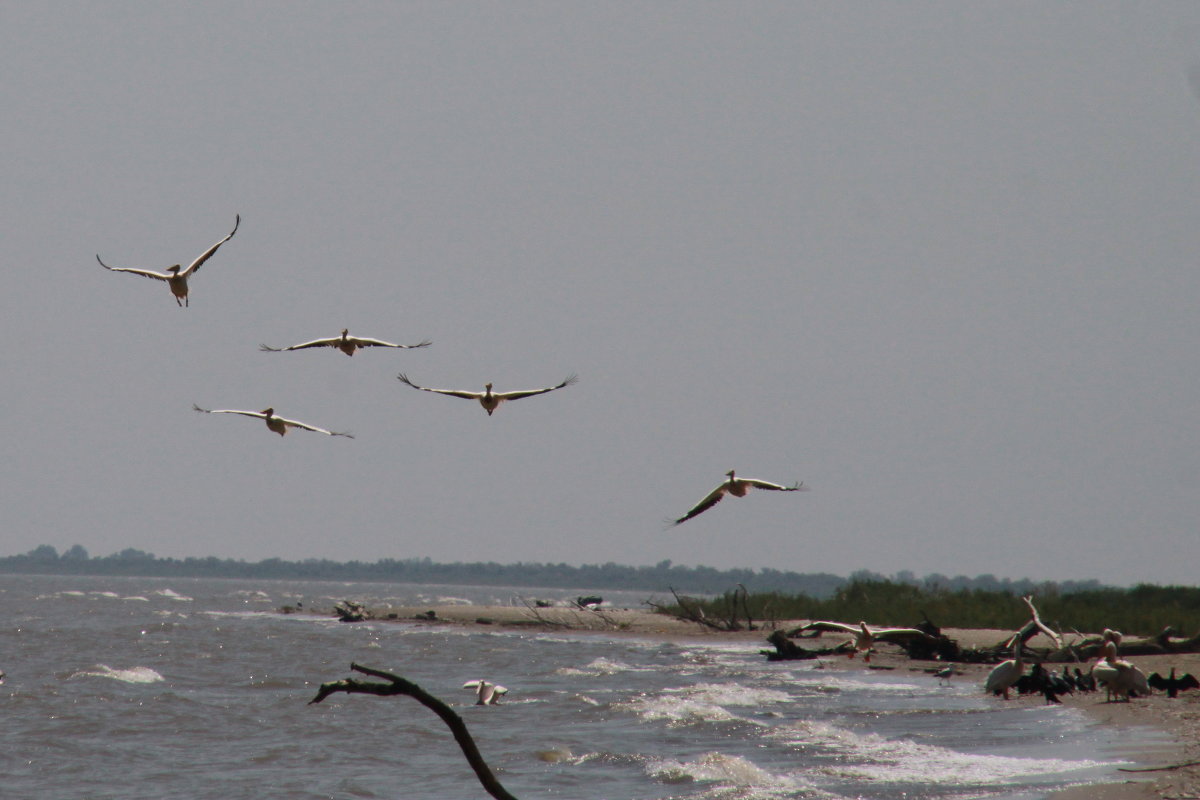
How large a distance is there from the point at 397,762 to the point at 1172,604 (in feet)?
106

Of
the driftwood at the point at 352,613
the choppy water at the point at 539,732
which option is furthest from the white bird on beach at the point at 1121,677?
the driftwood at the point at 352,613

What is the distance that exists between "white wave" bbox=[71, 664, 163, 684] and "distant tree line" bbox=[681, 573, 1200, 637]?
21.8 m

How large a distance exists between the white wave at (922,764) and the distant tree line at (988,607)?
39.7 feet

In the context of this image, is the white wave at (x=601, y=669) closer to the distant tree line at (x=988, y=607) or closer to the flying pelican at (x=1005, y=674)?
the distant tree line at (x=988, y=607)

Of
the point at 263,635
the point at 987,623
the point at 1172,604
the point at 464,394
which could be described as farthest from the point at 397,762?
the point at 263,635

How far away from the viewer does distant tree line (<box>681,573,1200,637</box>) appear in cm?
3981

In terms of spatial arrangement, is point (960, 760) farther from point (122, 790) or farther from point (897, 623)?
point (897, 623)

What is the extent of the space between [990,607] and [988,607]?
106 millimetres

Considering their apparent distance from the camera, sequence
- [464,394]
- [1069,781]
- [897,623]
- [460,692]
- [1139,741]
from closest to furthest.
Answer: [464,394], [1069,781], [1139,741], [460,692], [897,623]

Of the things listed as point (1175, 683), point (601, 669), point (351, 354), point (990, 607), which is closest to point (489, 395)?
point (351, 354)

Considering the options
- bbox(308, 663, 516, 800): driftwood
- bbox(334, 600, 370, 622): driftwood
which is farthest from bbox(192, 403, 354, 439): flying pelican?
bbox(334, 600, 370, 622): driftwood

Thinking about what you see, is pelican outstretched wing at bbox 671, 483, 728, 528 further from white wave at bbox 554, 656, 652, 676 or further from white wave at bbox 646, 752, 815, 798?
white wave at bbox 554, 656, 652, 676

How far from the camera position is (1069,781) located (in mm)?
15969

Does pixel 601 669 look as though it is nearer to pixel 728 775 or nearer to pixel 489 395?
pixel 728 775
